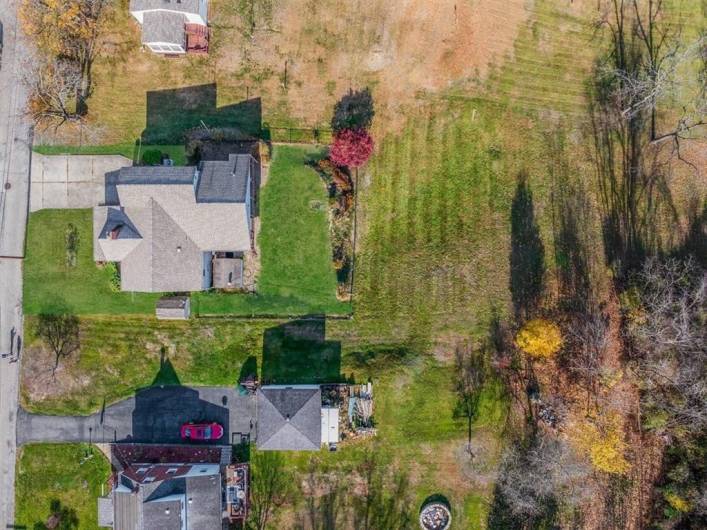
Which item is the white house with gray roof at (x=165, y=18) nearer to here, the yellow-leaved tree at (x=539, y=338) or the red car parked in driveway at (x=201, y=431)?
the red car parked in driveway at (x=201, y=431)

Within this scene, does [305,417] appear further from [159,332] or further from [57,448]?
[57,448]

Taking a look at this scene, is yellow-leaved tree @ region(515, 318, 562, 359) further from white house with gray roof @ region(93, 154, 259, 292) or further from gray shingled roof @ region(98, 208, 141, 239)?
gray shingled roof @ region(98, 208, 141, 239)

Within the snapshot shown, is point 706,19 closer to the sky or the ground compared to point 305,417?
closer to the sky

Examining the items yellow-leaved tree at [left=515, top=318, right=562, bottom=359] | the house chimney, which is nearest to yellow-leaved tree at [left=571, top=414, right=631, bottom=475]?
yellow-leaved tree at [left=515, top=318, right=562, bottom=359]

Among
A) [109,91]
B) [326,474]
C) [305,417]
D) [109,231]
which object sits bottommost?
[326,474]

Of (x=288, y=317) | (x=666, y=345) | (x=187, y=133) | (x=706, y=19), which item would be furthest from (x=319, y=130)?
(x=706, y=19)

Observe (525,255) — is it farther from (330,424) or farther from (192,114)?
(192,114)

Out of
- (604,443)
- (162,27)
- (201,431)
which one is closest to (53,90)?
(162,27)
